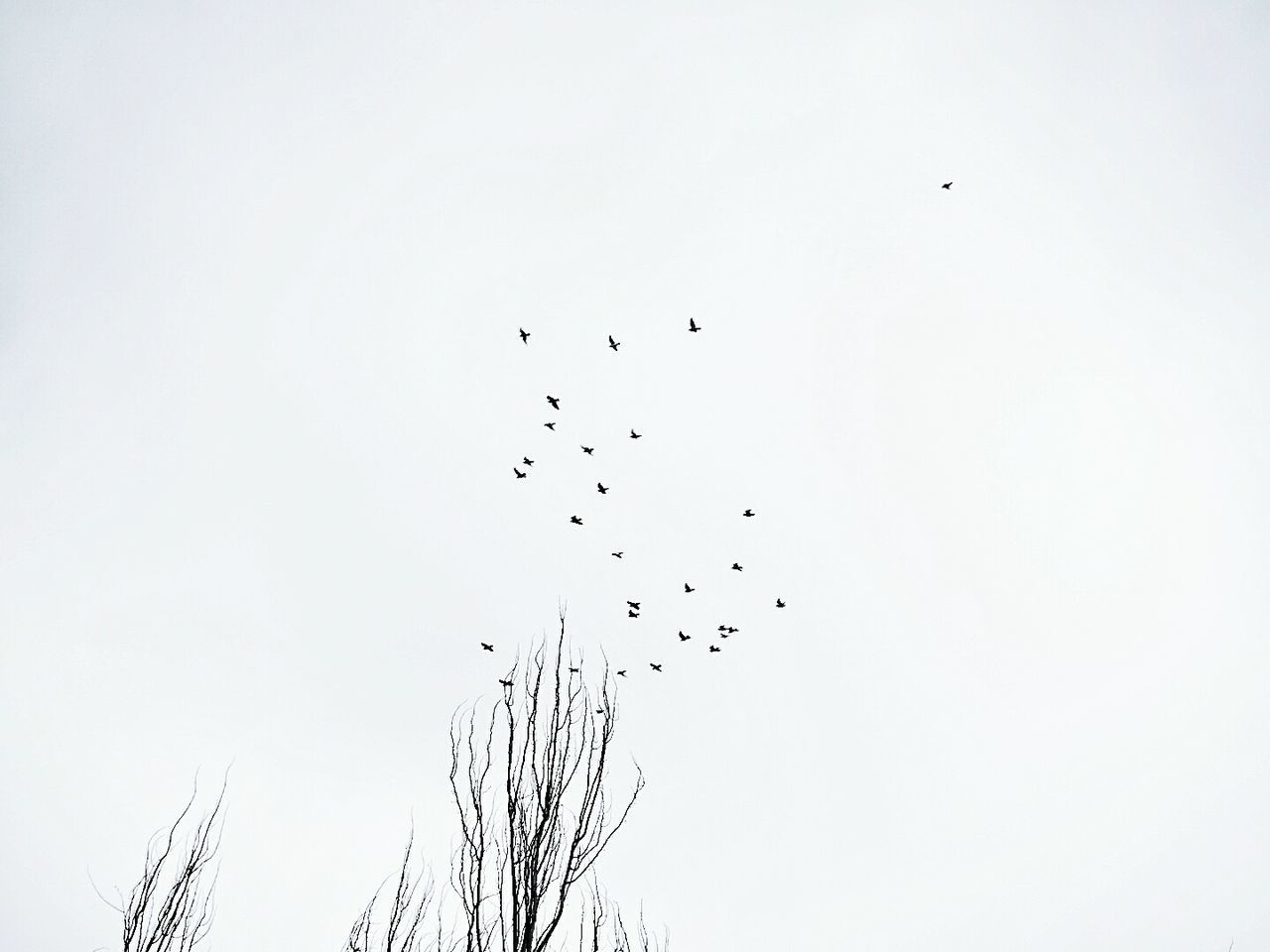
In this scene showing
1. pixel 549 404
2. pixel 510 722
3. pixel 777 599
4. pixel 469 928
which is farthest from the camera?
pixel 777 599

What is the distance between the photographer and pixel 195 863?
20.6ft

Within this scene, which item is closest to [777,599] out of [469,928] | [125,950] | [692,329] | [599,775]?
[692,329]

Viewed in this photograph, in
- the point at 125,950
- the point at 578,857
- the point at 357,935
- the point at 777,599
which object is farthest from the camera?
the point at 777,599

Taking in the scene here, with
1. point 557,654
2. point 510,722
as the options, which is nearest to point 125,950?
point 510,722

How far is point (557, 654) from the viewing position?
19.0 feet

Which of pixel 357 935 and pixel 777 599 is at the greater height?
pixel 777 599

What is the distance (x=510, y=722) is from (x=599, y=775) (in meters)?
0.73

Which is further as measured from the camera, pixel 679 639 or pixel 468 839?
pixel 679 639

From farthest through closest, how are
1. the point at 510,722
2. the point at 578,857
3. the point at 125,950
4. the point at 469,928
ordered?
the point at 125,950 → the point at 510,722 → the point at 578,857 → the point at 469,928

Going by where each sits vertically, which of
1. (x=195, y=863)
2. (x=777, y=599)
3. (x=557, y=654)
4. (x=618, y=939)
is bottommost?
(x=618, y=939)

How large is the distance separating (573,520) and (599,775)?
5928 mm

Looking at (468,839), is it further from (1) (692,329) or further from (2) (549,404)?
(1) (692,329)

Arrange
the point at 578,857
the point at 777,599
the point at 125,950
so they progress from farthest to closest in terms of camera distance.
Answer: the point at 777,599 → the point at 125,950 → the point at 578,857

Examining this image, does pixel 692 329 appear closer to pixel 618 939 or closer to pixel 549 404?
pixel 549 404
